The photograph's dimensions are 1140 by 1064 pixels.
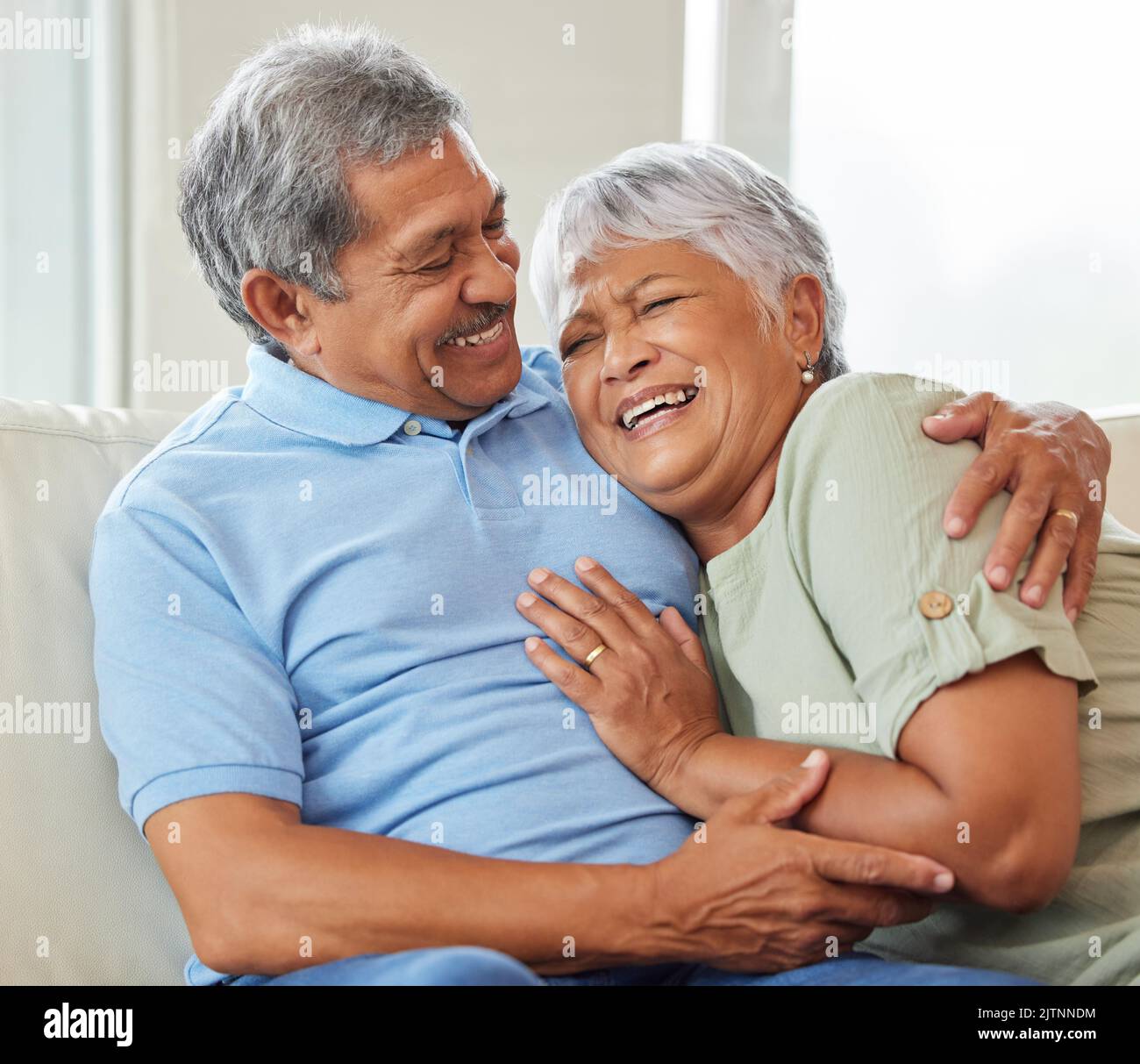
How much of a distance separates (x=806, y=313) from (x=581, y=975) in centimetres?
80

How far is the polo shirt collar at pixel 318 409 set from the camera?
144 cm

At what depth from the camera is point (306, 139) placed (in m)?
1.42

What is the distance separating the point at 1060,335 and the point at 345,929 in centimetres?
222

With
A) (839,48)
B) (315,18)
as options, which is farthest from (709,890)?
(839,48)

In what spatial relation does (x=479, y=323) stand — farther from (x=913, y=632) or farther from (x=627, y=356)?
(x=913, y=632)

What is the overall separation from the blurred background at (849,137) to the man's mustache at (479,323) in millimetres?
969

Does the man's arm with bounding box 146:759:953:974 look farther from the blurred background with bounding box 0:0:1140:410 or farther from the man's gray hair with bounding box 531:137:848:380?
the blurred background with bounding box 0:0:1140:410

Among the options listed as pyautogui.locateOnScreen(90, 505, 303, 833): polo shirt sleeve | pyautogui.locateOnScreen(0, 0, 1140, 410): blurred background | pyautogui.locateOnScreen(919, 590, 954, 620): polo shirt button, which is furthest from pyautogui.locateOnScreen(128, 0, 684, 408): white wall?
pyautogui.locateOnScreen(919, 590, 954, 620): polo shirt button

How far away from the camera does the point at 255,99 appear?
144 cm

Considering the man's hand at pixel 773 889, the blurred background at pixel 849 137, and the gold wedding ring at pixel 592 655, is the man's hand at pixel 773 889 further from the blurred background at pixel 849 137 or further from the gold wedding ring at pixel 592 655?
the blurred background at pixel 849 137
